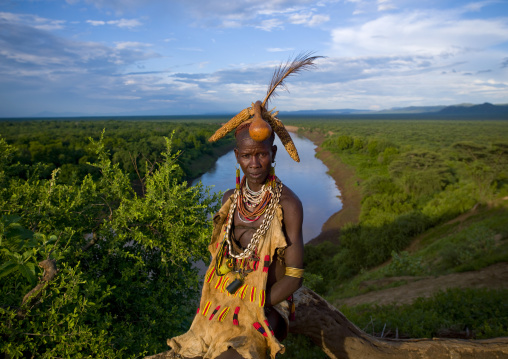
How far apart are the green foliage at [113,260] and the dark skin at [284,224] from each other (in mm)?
1352

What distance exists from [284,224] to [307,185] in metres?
29.7

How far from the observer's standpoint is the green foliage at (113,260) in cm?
294

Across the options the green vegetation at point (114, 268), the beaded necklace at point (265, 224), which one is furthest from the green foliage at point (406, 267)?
the beaded necklace at point (265, 224)

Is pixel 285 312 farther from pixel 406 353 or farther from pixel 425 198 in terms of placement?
pixel 425 198

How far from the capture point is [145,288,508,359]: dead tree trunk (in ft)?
11.2

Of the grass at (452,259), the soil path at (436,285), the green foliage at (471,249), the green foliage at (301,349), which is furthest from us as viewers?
the green foliage at (471,249)

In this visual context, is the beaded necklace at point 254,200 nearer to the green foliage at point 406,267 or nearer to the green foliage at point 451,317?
the green foliage at point 451,317

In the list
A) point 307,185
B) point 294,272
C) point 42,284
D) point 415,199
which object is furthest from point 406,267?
point 307,185

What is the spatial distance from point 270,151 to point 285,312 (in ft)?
4.36

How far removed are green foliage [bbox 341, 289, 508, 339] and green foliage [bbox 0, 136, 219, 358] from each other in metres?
2.91

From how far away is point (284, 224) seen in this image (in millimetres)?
2699

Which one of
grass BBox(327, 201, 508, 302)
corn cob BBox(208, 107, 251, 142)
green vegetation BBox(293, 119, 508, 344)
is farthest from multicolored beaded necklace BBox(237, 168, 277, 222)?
grass BBox(327, 201, 508, 302)

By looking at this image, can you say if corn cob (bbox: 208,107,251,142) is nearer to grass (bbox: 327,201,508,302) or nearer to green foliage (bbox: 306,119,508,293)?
grass (bbox: 327,201,508,302)

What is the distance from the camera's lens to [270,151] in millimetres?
2699
